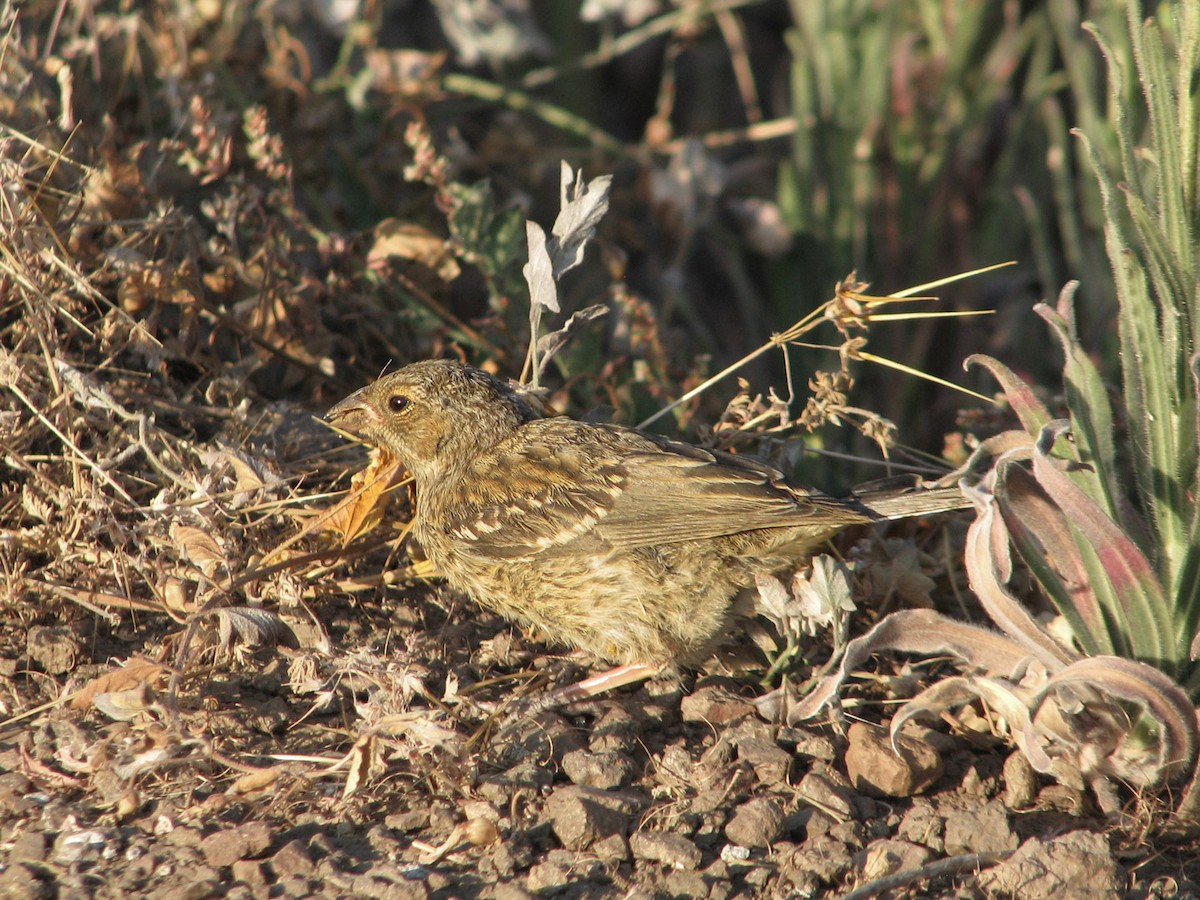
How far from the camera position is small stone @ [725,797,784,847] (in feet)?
8.96

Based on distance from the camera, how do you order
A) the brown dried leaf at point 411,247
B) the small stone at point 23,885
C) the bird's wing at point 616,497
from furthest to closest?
the brown dried leaf at point 411,247, the bird's wing at point 616,497, the small stone at point 23,885

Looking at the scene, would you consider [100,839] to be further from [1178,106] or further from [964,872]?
Result: [1178,106]

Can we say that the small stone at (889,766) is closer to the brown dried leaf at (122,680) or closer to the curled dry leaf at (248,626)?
the curled dry leaf at (248,626)

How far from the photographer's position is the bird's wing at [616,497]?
3.24 metres

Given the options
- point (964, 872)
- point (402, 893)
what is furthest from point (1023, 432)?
point (402, 893)

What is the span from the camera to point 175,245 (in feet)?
12.6

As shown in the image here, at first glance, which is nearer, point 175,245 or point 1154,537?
point 1154,537

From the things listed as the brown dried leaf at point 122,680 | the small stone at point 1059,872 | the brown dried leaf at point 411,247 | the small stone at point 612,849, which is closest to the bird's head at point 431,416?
the brown dried leaf at point 411,247

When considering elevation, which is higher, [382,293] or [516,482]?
[382,293]

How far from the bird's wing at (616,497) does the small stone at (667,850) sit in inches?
34.4

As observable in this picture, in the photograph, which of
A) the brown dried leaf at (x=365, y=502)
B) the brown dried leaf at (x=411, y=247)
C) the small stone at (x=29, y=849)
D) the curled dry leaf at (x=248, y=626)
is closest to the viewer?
the small stone at (x=29, y=849)

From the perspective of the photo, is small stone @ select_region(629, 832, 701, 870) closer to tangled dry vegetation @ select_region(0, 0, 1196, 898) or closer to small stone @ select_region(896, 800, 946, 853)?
tangled dry vegetation @ select_region(0, 0, 1196, 898)

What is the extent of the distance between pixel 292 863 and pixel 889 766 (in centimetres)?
144

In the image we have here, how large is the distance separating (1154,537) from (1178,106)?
3.34 ft
